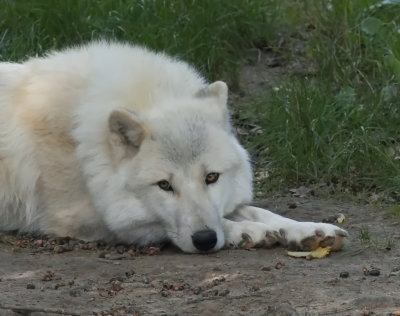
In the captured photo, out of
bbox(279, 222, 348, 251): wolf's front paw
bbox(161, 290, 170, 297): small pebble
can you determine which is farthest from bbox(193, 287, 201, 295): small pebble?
bbox(279, 222, 348, 251): wolf's front paw

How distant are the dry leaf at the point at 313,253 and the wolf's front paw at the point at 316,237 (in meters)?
0.02

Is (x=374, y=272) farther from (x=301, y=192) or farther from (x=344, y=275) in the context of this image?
(x=301, y=192)

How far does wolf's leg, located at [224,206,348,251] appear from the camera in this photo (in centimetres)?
483

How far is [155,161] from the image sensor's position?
4.90 metres

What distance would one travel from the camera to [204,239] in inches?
188

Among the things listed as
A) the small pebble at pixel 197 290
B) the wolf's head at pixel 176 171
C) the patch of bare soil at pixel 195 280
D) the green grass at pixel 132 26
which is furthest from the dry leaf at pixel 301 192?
the small pebble at pixel 197 290

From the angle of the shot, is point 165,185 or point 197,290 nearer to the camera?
point 197,290

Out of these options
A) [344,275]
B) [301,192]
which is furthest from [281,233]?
[301,192]

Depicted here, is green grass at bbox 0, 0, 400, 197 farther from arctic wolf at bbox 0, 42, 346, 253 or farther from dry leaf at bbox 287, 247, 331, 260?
dry leaf at bbox 287, 247, 331, 260

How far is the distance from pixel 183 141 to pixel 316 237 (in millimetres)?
836

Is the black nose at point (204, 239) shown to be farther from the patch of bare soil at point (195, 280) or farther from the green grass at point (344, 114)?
the green grass at point (344, 114)

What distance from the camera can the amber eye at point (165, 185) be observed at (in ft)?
16.0

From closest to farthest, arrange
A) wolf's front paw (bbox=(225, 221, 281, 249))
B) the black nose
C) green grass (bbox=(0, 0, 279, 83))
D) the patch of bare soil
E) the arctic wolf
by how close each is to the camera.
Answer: the patch of bare soil < the black nose < the arctic wolf < wolf's front paw (bbox=(225, 221, 281, 249)) < green grass (bbox=(0, 0, 279, 83))

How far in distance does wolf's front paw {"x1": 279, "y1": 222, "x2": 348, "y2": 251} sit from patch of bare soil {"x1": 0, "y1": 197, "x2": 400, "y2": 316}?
69mm
